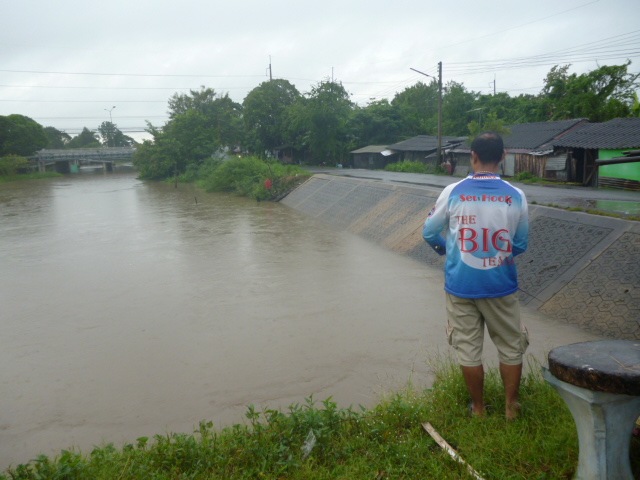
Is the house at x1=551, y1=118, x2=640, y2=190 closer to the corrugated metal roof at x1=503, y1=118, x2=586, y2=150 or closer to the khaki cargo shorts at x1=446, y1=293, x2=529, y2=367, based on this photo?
the corrugated metal roof at x1=503, y1=118, x2=586, y2=150

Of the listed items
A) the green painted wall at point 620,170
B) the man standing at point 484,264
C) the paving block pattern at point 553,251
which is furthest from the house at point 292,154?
the man standing at point 484,264

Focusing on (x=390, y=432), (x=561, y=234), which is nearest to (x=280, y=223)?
(x=561, y=234)

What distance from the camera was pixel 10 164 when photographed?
5197 centimetres

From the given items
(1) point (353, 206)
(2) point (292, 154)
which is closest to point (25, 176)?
(2) point (292, 154)

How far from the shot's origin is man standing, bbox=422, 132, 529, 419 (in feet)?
10.7

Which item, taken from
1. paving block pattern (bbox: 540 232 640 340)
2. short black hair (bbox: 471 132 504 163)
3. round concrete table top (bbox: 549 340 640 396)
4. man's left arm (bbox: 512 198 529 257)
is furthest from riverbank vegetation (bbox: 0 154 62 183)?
round concrete table top (bbox: 549 340 640 396)

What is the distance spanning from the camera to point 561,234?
802cm

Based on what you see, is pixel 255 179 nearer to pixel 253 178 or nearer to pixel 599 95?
pixel 253 178

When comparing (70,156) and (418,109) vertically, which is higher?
(418,109)

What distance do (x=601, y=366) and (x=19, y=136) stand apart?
6880cm

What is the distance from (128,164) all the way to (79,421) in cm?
9929

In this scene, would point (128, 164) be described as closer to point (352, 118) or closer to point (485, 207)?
point (352, 118)

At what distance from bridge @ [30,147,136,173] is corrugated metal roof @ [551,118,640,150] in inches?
2373

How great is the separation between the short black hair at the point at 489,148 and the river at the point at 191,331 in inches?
97.0
